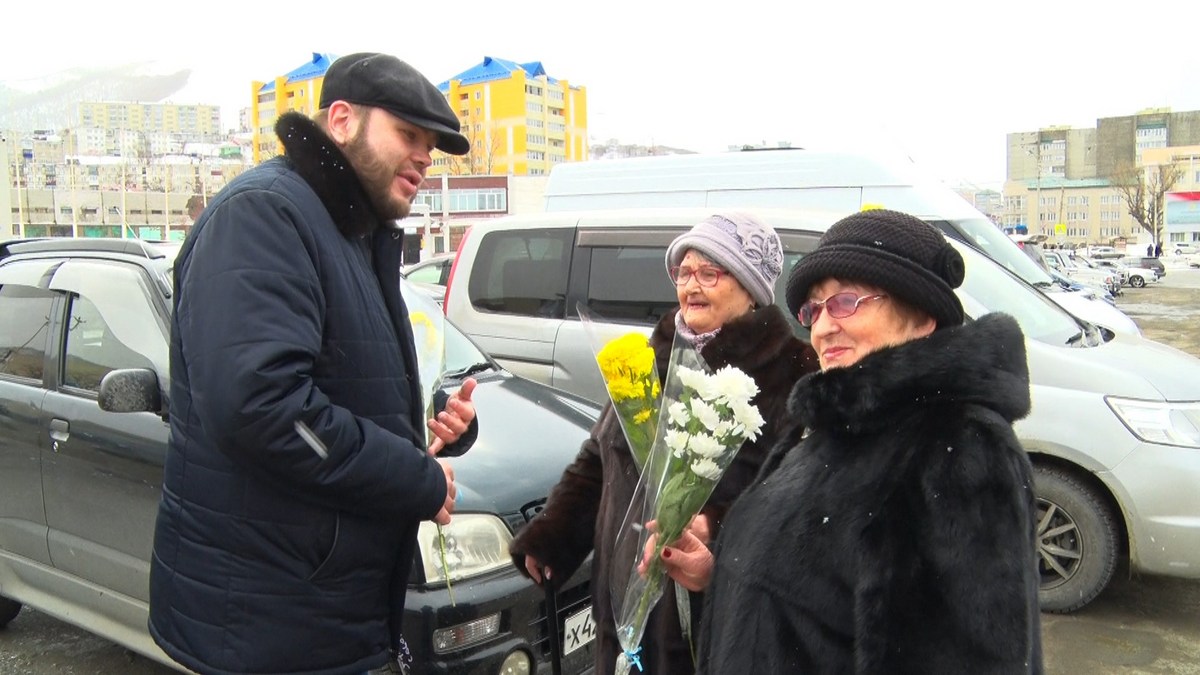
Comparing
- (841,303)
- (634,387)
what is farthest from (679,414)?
(841,303)

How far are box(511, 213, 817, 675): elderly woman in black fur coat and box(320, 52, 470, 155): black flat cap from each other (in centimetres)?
82

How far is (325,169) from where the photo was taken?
6.38 ft

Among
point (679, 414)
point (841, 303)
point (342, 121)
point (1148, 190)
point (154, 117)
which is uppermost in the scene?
point (154, 117)

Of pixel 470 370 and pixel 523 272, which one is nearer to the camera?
pixel 470 370

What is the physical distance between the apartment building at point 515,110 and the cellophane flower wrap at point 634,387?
9303 cm

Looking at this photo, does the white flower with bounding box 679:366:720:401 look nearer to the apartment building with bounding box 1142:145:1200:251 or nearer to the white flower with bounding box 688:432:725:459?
the white flower with bounding box 688:432:725:459

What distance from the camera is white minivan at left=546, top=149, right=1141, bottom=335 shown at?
6.71m

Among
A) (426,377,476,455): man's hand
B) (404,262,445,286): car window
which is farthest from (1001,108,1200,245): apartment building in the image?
(426,377,476,455): man's hand

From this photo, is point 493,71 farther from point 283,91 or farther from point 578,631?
point 578,631

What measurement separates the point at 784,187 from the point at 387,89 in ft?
18.3

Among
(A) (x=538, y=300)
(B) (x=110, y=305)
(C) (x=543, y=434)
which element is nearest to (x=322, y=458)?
(C) (x=543, y=434)

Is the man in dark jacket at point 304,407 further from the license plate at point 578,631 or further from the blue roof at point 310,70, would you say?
the blue roof at point 310,70

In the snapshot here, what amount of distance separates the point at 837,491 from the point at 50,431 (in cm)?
352

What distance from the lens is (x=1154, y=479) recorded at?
4238mm
